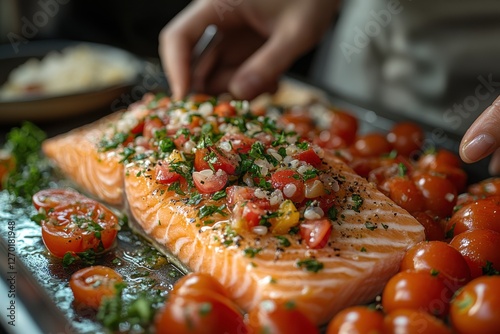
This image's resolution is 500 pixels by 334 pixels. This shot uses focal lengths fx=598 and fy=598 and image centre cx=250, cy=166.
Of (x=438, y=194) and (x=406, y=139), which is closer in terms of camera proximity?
(x=438, y=194)

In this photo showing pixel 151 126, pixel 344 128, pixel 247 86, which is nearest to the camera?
pixel 151 126

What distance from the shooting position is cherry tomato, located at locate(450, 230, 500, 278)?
208 cm

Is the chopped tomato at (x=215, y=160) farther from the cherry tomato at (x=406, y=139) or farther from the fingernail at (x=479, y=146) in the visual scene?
the cherry tomato at (x=406, y=139)

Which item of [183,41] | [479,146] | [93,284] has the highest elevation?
[479,146]

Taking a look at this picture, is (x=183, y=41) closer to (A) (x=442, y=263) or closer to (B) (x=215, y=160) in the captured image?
(B) (x=215, y=160)

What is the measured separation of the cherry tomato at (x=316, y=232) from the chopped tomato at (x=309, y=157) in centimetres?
41

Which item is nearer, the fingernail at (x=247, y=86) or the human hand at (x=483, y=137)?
the human hand at (x=483, y=137)

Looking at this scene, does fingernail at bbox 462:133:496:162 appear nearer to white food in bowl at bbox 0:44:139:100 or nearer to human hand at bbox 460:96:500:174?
human hand at bbox 460:96:500:174

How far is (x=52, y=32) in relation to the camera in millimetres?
6887

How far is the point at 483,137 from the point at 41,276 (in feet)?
5.72

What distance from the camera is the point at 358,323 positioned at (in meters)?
1.66

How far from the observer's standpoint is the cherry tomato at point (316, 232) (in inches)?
79.7

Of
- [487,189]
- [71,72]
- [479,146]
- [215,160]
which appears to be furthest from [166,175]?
[71,72]

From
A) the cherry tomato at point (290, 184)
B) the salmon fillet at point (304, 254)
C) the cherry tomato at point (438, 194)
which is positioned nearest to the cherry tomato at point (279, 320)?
the salmon fillet at point (304, 254)
